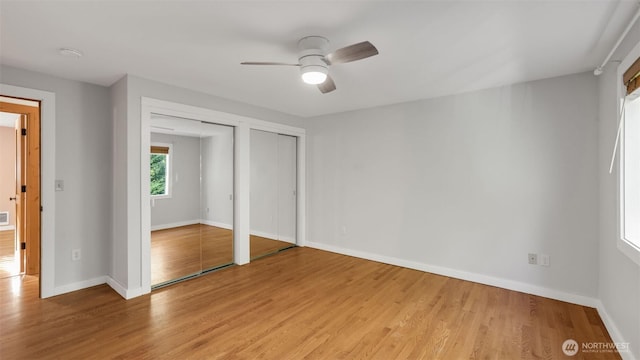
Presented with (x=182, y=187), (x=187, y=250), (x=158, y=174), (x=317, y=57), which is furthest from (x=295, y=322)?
(x=158, y=174)

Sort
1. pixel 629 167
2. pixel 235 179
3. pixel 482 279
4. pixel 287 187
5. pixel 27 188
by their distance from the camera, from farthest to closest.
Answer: pixel 287 187, pixel 235 179, pixel 27 188, pixel 482 279, pixel 629 167

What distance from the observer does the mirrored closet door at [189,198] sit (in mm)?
3516

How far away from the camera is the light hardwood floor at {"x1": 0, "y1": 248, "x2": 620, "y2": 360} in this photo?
2.13 metres

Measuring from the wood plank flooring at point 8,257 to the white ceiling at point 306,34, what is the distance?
2.75 meters

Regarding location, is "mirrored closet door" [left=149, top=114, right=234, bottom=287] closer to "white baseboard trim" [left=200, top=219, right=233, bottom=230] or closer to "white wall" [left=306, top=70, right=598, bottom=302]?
"white baseboard trim" [left=200, top=219, right=233, bottom=230]

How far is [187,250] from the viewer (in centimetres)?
391

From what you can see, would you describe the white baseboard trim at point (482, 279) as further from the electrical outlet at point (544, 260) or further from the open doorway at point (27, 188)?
the open doorway at point (27, 188)

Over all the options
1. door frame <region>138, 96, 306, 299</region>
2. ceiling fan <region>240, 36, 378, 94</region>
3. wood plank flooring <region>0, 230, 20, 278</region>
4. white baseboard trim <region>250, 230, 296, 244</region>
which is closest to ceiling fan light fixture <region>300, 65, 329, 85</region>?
ceiling fan <region>240, 36, 378, 94</region>

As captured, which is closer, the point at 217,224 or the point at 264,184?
the point at 217,224

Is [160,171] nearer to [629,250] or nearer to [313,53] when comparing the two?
[313,53]

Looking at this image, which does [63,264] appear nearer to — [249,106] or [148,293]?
[148,293]

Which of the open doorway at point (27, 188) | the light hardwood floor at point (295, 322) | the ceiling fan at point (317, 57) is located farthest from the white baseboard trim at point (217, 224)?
the ceiling fan at point (317, 57)

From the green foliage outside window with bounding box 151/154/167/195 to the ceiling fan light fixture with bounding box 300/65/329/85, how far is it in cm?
224

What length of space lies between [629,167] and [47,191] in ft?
17.3
